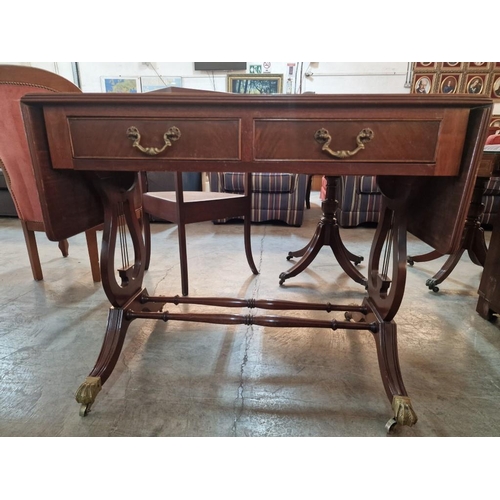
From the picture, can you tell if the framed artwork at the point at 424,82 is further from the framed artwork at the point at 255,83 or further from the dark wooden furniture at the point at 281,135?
the dark wooden furniture at the point at 281,135

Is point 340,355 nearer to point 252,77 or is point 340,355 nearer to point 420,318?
point 420,318

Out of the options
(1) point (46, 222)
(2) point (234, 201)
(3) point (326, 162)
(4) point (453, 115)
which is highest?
(4) point (453, 115)

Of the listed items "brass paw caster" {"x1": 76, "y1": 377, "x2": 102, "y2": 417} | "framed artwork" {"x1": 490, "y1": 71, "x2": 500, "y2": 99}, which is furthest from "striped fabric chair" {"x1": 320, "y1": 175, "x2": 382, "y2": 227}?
"framed artwork" {"x1": 490, "y1": 71, "x2": 500, "y2": 99}

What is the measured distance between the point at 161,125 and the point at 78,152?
0.24 m

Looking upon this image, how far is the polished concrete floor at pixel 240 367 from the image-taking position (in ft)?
3.02

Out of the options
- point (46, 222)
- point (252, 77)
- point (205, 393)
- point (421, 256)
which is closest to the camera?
point (46, 222)

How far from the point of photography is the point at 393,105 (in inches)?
29.2

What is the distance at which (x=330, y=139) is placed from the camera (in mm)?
770

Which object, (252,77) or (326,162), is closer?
(326,162)

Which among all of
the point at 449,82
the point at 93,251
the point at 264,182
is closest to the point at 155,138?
the point at 93,251

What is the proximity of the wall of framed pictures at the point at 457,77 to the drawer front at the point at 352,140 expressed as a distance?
5.02 metres

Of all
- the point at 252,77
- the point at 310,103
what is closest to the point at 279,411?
the point at 310,103

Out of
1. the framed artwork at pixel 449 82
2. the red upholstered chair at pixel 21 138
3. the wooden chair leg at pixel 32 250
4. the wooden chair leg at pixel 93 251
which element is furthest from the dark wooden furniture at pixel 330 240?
the framed artwork at pixel 449 82

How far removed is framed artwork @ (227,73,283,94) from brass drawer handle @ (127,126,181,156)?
494 cm
